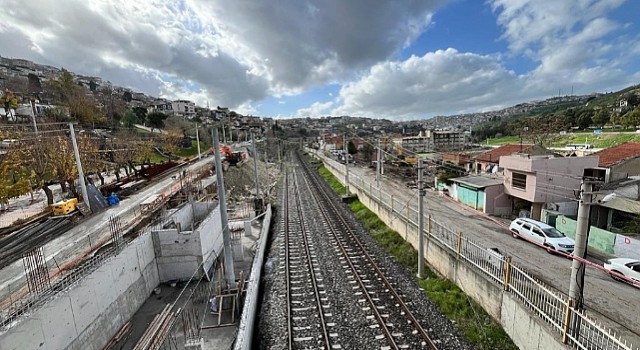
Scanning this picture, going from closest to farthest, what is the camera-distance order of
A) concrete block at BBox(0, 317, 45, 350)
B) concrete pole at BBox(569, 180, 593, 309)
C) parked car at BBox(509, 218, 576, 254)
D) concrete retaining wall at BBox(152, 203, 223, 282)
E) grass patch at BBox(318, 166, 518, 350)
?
concrete pole at BBox(569, 180, 593, 309) → concrete block at BBox(0, 317, 45, 350) → grass patch at BBox(318, 166, 518, 350) → concrete retaining wall at BBox(152, 203, 223, 282) → parked car at BBox(509, 218, 576, 254)

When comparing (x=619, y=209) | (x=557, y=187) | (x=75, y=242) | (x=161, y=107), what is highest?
(x=161, y=107)

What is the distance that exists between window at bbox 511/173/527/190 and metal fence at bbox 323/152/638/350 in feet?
37.0

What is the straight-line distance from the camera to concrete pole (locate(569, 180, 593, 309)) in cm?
604

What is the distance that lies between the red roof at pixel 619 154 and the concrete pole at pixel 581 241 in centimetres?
2230

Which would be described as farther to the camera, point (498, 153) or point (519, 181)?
point (498, 153)

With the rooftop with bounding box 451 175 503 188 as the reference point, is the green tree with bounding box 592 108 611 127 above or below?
above

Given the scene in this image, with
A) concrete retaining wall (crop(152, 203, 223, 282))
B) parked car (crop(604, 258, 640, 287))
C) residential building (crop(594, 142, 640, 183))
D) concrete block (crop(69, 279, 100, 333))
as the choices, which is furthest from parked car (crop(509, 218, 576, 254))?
concrete block (crop(69, 279, 100, 333))

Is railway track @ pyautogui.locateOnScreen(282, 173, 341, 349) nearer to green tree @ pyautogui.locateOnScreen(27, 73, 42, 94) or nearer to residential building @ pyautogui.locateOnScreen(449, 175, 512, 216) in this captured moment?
residential building @ pyautogui.locateOnScreen(449, 175, 512, 216)

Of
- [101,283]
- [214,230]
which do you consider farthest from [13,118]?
[101,283]

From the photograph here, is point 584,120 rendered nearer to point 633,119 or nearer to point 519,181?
point 633,119

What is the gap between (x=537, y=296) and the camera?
7641 millimetres

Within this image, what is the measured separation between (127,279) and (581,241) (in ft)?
45.8

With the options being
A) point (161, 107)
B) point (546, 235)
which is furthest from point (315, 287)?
point (161, 107)

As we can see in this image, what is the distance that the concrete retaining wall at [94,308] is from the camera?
7199 mm
